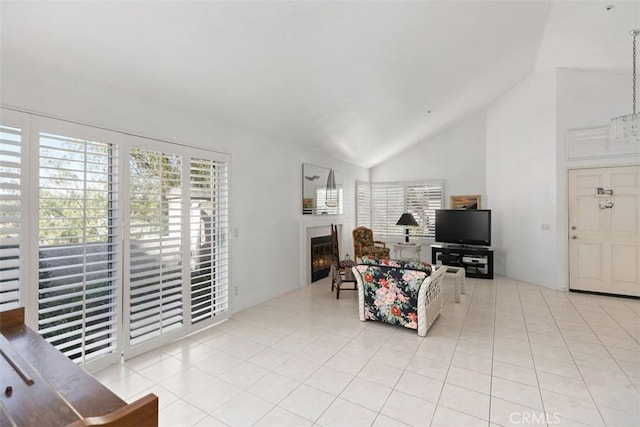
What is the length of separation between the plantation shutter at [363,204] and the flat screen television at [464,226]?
1.88 metres

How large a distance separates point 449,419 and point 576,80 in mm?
5612

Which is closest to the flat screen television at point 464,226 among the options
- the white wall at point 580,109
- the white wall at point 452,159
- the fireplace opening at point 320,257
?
the white wall at point 452,159

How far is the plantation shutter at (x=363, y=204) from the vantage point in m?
7.46

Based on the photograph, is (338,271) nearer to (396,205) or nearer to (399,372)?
(399,372)

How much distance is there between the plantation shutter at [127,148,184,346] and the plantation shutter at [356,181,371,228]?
488cm

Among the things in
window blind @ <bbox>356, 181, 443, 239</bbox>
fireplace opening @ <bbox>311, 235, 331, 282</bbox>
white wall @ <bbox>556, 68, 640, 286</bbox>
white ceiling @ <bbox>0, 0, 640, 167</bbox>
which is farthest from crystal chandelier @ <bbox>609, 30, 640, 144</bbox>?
fireplace opening @ <bbox>311, 235, 331, 282</bbox>

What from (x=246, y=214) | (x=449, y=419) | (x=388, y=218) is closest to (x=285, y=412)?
(x=449, y=419)

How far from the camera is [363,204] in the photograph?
770cm

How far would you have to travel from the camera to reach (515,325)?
3568 mm

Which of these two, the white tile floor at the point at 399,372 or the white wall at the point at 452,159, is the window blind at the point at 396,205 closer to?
the white wall at the point at 452,159

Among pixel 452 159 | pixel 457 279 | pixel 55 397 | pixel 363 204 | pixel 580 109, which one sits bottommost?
pixel 457 279

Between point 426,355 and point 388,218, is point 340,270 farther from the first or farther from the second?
point 388,218

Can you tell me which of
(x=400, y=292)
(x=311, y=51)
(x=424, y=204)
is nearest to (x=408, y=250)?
(x=424, y=204)

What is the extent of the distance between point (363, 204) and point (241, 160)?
4272 mm
